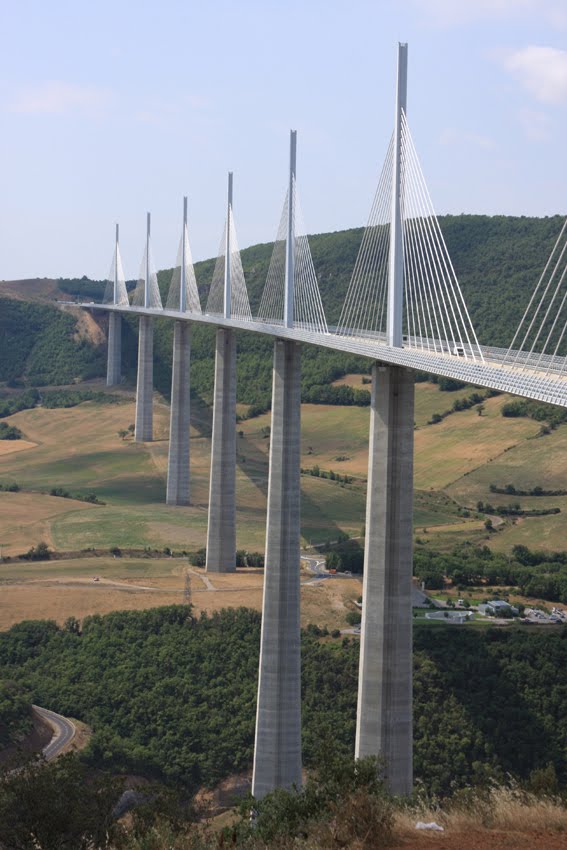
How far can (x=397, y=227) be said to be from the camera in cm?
2822

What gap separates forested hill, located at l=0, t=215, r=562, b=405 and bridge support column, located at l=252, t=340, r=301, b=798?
138 feet

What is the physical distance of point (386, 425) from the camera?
2806cm

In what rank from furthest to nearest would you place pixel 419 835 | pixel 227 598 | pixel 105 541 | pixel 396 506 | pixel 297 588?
pixel 105 541
pixel 227 598
pixel 297 588
pixel 396 506
pixel 419 835

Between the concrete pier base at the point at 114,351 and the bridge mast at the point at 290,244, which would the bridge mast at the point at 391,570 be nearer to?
the bridge mast at the point at 290,244

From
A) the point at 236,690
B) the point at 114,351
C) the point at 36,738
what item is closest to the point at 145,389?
the point at 114,351

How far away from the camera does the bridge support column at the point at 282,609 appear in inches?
1315

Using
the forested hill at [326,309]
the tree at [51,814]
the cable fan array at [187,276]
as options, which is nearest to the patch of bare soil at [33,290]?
the forested hill at [326,309]

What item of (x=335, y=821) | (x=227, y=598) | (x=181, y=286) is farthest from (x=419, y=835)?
(x=181, y=286)

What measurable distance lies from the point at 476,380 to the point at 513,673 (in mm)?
17304

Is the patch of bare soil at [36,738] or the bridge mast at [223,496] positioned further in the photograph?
the bridge mast at [223,496]

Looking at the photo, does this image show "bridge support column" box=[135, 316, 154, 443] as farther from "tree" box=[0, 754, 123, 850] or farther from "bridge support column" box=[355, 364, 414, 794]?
"tree" box=[0, 754, 123, 850]

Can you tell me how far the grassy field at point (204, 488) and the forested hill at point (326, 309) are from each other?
635 centimetres

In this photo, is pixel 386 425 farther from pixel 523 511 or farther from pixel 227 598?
pixel 523 511

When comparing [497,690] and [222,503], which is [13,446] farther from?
[497,690]
